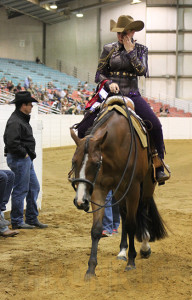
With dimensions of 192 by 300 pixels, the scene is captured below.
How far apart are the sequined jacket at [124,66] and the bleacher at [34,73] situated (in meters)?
24.8

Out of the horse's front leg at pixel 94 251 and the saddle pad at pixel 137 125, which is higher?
the saddle pad at pixel 137 125

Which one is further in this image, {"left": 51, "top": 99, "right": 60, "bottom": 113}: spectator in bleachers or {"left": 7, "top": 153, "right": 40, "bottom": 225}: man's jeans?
{"left": 51, "top": 99, "right": 60, "bottom": 113}: spectator in bleachers

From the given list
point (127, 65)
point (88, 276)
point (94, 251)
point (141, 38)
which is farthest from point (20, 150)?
point (141, 38)

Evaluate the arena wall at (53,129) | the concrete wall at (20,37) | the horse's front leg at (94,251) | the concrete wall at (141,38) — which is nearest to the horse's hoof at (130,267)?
the horse's front leg at (94,251)

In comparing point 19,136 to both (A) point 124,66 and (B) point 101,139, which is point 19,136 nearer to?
(A) point 124,66

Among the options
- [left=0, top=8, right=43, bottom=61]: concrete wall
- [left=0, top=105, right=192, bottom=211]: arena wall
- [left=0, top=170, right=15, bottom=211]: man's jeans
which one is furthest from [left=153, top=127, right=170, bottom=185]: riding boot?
[left=0, top=8, right=43, bottom=61]: concrete wall

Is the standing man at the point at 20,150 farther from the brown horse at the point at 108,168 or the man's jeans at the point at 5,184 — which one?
the brown horse at the point at 108,168

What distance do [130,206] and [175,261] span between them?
0.90 metres

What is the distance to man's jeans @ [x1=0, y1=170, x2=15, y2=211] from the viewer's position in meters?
6.18

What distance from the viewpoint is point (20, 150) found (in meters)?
6.80

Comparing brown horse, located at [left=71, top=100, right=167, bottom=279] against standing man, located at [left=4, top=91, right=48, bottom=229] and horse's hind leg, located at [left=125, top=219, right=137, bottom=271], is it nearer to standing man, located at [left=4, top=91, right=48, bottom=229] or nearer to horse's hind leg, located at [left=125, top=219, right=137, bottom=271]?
horse's hind leg, located at [left=125, top=219, right=137, bottom=271]

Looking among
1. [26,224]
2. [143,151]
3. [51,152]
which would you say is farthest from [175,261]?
[51,152]

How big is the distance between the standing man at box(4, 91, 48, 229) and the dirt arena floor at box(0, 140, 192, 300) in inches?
14.7

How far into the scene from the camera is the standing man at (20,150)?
6.83m
